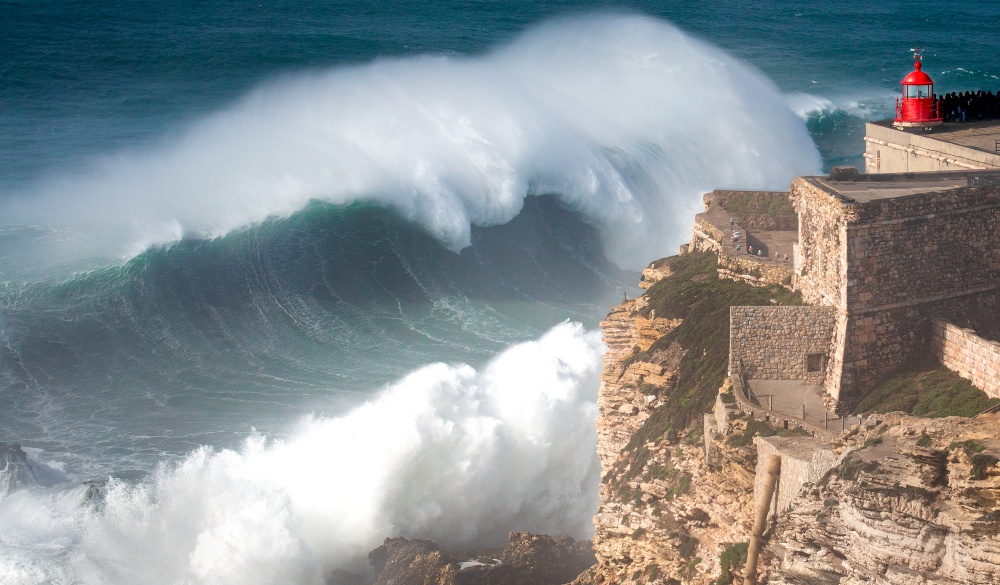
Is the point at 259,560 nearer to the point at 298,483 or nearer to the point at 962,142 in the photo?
the point at 298,483

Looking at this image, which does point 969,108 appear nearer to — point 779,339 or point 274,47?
point 779,339

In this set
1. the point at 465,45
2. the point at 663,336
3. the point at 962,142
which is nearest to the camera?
the point at 663,336

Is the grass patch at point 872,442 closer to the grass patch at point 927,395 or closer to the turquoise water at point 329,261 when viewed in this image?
the grass patch at point 927,395

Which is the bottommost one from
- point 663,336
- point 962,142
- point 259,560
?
point 259,560

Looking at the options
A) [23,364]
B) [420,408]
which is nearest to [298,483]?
[420,408]

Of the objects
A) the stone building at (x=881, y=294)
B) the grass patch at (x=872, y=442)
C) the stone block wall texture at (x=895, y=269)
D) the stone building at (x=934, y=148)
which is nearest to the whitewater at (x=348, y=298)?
the stone building at (x=934, y=148)

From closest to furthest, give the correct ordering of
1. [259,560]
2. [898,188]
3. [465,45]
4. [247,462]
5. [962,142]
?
[898,188] → [962,142] → [259,560] → [247,462] → [465,45]

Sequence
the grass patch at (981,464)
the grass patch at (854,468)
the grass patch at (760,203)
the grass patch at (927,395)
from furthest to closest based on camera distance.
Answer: the grass patch at (760,203), the grass patch at (927,395), the grass patch at (854,468), the grass patch at (981,464)
